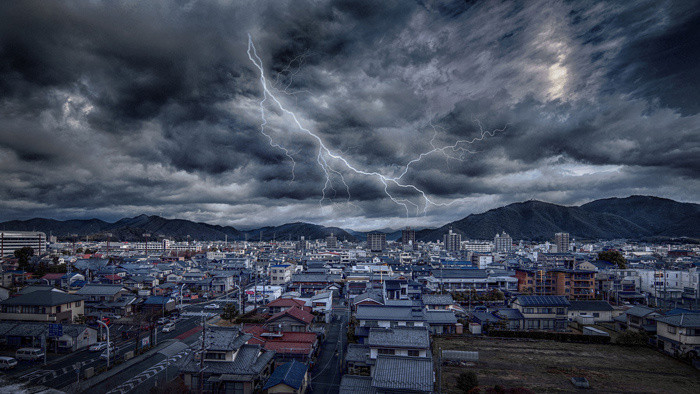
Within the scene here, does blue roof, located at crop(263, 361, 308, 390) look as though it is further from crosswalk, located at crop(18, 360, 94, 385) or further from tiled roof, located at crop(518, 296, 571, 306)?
tiled roof, located at crop(518, 296, 571, 306)

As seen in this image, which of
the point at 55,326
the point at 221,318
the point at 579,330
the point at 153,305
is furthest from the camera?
the point at 153,305

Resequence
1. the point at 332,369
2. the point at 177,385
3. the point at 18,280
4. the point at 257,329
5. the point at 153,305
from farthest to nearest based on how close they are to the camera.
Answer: the point at 18,280 → the point at 153,305 → the point at 257,329 → the point at 332,369 → the point at 177,385

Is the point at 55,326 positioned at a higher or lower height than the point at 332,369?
higher

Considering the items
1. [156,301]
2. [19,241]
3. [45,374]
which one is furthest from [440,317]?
[19,241]

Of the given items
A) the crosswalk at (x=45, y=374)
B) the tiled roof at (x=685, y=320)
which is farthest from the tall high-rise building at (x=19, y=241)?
the tiled roof at (x=685, y=320)

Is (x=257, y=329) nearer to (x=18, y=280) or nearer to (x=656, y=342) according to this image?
(x=656, y=342)

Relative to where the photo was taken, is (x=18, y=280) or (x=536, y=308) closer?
(x=536, y=308)

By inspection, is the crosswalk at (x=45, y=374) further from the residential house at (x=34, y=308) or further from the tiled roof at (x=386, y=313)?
the tiled roof at (x=386, y=313)

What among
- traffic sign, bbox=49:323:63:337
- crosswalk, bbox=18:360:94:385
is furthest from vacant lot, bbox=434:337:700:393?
traffic sign, bbox=49:323:63:337

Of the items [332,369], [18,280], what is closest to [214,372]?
[332,369]
